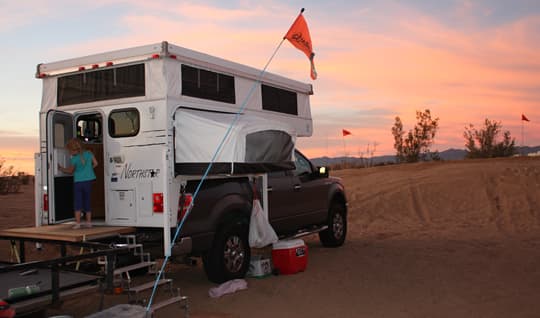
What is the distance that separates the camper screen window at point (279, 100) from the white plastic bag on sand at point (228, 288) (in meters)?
2.84

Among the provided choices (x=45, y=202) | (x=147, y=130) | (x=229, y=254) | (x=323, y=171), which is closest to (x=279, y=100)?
(x=323, y=171)

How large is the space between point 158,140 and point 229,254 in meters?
1.89

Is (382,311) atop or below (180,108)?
below

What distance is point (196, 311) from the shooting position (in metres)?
6.46

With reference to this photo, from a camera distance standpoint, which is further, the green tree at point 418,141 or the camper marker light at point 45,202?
the green tree at point 418,141

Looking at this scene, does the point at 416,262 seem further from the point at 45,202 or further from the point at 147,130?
the point at 45,202

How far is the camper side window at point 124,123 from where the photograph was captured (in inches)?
277

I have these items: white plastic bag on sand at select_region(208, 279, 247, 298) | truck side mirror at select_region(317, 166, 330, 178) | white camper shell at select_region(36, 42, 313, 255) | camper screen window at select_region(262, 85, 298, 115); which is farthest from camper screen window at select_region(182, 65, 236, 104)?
truck side mirror at select_region(317, 166, 330, 178)

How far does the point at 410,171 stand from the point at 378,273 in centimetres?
1413

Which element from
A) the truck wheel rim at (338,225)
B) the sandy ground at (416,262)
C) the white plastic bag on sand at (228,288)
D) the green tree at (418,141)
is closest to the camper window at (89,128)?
the sandy ground at (416,262)

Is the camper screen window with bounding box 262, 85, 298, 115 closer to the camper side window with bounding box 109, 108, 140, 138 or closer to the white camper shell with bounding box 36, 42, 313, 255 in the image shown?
the white camper shell with bounding box 36, 42, 313, 255

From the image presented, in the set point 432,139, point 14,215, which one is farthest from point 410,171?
point 14,215

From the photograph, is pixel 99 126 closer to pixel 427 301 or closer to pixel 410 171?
pixel 427 301

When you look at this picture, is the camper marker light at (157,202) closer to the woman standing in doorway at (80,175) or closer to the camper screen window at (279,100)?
the woman standing in doorway at (80,175)
